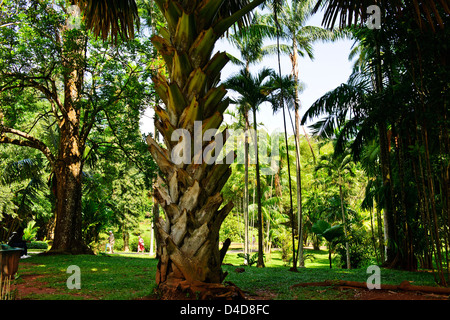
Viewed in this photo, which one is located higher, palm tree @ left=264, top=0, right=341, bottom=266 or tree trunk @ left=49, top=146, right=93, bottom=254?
palm tree @ left=264, top=0, right=341, bottom=266

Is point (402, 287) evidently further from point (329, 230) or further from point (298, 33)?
point (298, 33)

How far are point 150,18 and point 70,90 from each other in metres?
6.78

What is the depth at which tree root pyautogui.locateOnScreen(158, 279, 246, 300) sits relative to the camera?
9.93ft

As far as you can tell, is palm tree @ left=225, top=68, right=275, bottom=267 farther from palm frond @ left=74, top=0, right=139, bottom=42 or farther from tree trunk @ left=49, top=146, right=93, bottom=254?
palm frond @ left=74, top=0, right=139, bottom=42

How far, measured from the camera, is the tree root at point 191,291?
3025mm

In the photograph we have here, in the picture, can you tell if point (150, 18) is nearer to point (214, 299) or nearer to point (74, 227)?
point (74, 227)

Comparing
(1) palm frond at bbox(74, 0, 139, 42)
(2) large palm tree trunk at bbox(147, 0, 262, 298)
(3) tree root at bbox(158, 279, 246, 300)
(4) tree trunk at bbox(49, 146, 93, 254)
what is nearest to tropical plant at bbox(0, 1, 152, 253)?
(4) tree trunk at bbox(49, 146, 93, 254)

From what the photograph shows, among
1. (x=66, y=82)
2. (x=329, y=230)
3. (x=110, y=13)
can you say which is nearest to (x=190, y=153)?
(x=110, y=13)

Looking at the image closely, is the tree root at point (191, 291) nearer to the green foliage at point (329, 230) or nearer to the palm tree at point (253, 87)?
the palm tree at point (253, 87)

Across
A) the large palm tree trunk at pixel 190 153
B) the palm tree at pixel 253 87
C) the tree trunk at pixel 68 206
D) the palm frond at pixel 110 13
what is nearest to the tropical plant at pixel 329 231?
the palm tree at pixel 253 87

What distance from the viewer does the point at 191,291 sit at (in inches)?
119

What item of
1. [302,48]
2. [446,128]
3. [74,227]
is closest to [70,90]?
[74,227]

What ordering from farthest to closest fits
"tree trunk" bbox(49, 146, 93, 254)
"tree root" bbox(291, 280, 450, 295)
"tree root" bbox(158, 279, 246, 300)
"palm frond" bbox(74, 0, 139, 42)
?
"tree trunk" bbox(49, 146, 93, 254)
"palm frond" bbox(74, 0, 139, 42)
"tree root" bbox(291, 280, 450, 295)
"tree root" bbox(158, 279, 246, 300)
